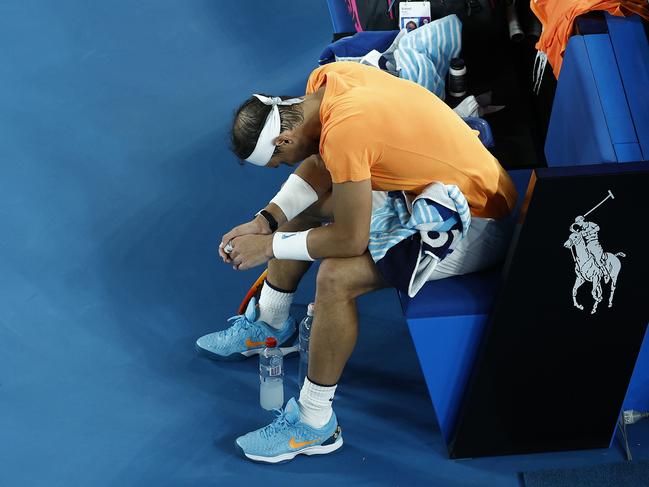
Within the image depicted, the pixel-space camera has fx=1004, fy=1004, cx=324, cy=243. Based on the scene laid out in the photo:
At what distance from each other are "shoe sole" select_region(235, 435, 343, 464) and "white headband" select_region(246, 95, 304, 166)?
87cm

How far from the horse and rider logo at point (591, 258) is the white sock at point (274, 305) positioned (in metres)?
1.03

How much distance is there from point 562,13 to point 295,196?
107 cm

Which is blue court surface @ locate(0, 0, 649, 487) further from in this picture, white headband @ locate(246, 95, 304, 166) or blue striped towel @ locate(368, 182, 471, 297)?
white headband @ locate(246, 95, 304, 166)

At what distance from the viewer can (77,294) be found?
358cm

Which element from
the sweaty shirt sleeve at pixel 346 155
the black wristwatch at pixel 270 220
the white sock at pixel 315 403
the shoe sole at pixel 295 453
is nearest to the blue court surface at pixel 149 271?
the shoe sole at pixel 295 453

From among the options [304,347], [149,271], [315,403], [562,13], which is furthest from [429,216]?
[149,271]

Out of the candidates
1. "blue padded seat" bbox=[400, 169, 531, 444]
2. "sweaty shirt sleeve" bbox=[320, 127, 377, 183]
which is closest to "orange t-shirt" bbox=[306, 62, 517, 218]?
"sweaty shirt sleeve" bbox=[320, 127, 377, 183]

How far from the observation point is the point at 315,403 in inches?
115

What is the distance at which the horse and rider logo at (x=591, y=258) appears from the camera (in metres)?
2.49

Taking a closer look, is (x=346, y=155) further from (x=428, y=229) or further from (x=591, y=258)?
(x=591, y=258)

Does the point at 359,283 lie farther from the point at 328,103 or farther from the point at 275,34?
the point at 275,34

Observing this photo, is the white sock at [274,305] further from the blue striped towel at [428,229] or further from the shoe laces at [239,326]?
the blue striped towel at [428,229]

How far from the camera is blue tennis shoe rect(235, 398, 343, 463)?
294 centimetres

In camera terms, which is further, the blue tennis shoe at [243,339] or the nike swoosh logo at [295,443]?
the blue tennis shoe at [243,339]
